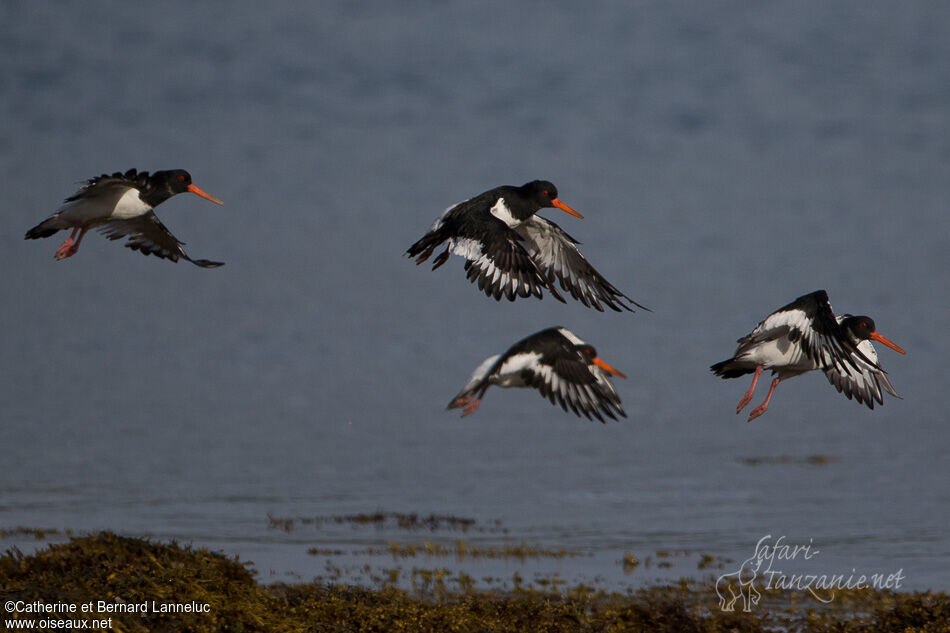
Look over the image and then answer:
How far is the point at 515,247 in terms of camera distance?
10.0m

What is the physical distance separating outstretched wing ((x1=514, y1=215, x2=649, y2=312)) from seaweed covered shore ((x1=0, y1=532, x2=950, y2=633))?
10.2 ft

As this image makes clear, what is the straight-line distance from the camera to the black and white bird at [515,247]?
9836 millimetres

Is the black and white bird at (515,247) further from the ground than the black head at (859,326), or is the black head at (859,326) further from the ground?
the black and white bird at (515,247)

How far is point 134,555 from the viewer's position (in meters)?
10.2

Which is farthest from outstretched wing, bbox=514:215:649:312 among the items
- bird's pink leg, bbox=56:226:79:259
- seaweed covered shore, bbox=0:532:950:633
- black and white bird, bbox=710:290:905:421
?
bird's pink leg, bbox=56:226:79:259

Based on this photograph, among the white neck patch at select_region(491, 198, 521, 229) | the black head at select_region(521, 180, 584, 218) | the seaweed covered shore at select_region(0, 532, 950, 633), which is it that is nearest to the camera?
the seaweed covered shore at select_region(0, 532, 950, 633)

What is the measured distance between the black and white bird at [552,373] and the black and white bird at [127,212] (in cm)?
257

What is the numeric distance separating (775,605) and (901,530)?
744 cm

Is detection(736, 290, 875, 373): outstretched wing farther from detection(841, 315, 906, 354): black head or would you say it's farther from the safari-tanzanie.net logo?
the safari-tanzanie.net logo

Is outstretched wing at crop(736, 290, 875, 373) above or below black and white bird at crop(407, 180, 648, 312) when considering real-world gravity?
below

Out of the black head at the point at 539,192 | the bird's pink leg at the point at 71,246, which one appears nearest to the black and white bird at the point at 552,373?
the black head at the point at 539,192

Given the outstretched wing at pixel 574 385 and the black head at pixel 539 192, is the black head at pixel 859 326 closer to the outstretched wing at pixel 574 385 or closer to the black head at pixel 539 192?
the outstretched wing at pixel 574 385

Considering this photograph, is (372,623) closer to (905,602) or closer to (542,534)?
(905,602)

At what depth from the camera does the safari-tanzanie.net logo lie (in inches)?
490
